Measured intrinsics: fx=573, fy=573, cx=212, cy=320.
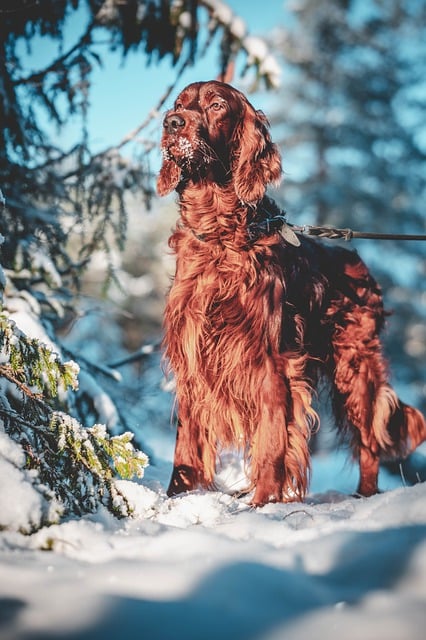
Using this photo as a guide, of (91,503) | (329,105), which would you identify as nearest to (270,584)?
(91,503)

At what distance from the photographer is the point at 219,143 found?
10.3 ft

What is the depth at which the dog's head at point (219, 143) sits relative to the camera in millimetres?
2941

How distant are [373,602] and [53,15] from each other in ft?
15.1

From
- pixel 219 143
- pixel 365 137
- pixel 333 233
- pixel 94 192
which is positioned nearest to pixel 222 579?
pixel 219 143

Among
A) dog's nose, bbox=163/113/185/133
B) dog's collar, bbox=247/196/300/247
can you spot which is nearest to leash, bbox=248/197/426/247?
dog's collar, bbox=247/196/300/247

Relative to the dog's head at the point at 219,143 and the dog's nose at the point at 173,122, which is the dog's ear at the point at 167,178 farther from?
the dog's nose at the point at 173,122

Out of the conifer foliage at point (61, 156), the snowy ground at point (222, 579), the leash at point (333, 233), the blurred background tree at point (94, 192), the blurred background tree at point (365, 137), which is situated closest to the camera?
the snowy ground at point (222, 579)

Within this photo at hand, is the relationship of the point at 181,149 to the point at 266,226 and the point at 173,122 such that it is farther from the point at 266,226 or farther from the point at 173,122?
the point at 266,226

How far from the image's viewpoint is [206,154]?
119 inches

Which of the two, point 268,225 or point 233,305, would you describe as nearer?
point 233,305

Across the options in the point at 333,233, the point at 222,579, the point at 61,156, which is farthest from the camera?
the point at 61,156

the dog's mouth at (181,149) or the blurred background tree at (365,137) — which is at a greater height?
the blurred background tree at (365,137)

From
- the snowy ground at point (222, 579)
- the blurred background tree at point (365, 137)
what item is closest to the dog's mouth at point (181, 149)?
the snowy ground at point (222, 579)

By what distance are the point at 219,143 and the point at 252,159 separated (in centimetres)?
21
